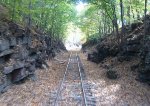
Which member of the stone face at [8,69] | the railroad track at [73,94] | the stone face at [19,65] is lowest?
the railroad track at [73,94]

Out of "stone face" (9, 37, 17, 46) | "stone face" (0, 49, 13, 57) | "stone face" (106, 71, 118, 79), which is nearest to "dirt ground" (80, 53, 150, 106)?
"stone face" (106, 71, 118, 79)

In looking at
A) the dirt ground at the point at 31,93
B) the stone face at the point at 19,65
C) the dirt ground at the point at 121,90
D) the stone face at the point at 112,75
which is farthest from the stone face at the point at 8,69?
the stone face at the point at 112,75

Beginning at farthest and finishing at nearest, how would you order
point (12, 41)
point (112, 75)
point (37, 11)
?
point (37, 11) < point (112, 75) < point (12, 41)

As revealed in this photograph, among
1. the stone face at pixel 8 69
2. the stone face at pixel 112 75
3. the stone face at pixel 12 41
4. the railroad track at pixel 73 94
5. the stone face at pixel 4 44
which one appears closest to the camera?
the railroad track at pixel 73 94

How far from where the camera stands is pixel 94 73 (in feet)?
81.2

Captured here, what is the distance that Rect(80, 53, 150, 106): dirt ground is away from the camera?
15.1m

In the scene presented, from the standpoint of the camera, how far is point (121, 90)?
17.5m

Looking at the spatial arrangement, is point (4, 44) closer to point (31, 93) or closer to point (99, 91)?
point (31, 93)

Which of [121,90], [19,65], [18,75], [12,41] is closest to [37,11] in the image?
[12,41]

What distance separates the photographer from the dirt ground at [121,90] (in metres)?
15.1

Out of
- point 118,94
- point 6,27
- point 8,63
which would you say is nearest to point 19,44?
point 6,27

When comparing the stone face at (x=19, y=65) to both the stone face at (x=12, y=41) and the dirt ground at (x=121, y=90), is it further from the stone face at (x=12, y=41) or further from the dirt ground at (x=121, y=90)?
the dirt ground at (x=121, y=90)

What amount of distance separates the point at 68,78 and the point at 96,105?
8.11 metres

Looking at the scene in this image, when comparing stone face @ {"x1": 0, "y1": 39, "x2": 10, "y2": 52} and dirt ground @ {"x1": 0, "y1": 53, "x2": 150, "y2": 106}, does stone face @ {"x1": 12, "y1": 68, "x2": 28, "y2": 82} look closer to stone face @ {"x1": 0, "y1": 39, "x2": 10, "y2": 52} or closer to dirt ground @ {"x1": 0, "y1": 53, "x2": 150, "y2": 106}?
dirt ground @ {"x1": 0, "y1": 53, "x2": 150, "y2": 106}
